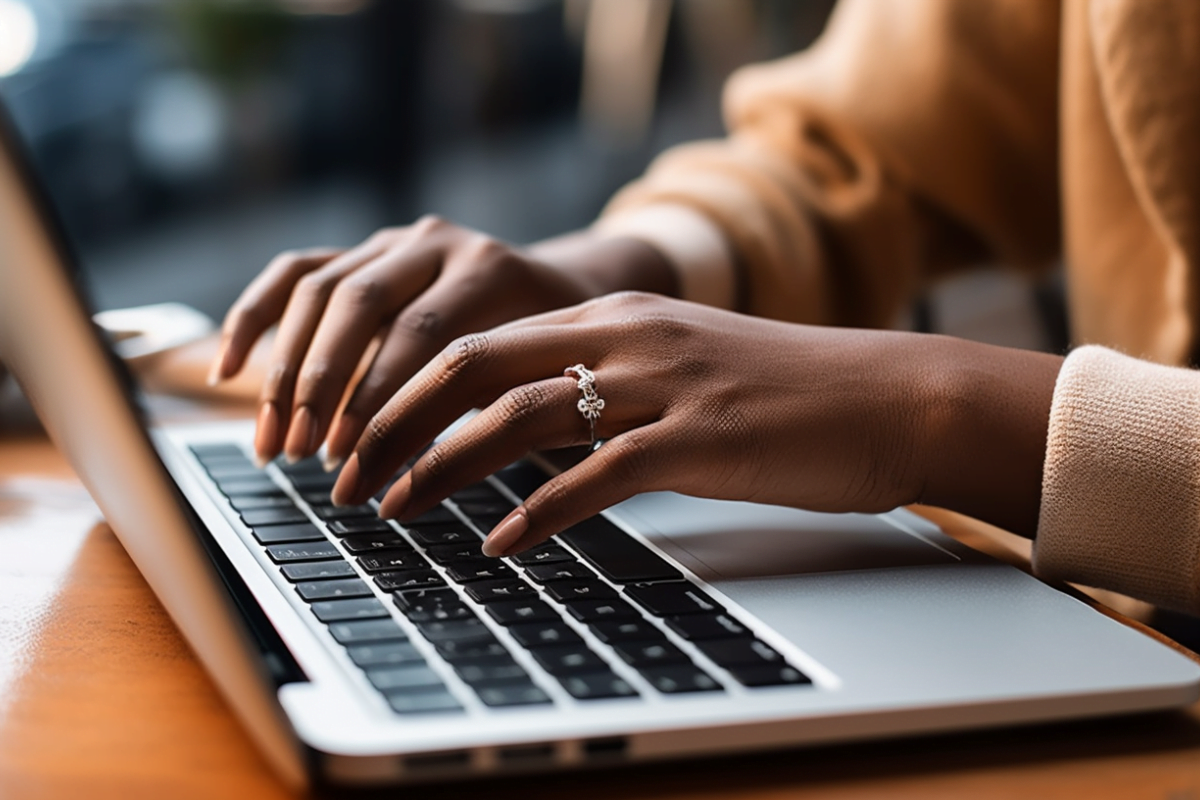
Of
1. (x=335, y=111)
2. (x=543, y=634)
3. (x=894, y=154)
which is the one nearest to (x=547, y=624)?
(x=543, y=634)

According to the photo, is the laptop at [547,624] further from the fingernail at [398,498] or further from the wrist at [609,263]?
the wrist at [609,263]

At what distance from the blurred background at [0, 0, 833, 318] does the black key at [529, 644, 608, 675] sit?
2.41 m

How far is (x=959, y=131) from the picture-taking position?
0.91 m

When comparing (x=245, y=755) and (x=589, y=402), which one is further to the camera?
(x=589, y=402)

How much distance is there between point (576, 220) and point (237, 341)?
297 cm

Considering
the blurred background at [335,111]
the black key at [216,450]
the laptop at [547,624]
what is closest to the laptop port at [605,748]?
→ the laptop at [547,624]

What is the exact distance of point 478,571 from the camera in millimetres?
394

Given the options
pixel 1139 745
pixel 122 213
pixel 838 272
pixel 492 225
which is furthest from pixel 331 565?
pixel 492 225

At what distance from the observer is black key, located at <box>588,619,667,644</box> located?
1.10 ft

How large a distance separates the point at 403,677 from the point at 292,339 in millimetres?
263

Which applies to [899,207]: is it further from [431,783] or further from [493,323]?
[431,783]

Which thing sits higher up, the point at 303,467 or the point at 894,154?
the point at 894,154

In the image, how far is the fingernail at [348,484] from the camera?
1.46ft

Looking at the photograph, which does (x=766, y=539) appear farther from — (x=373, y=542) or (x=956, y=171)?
(x=956, y=171)
